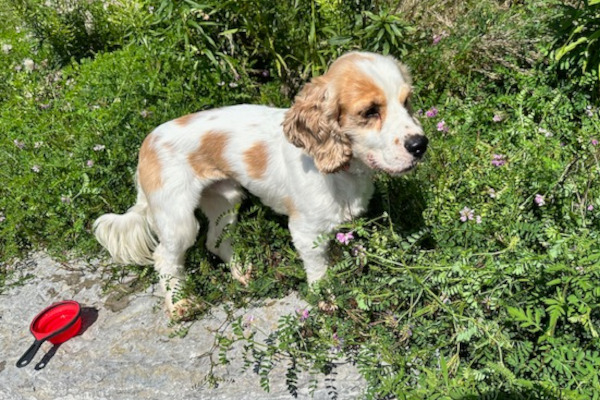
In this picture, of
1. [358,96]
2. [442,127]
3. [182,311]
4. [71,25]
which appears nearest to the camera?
[358,96]

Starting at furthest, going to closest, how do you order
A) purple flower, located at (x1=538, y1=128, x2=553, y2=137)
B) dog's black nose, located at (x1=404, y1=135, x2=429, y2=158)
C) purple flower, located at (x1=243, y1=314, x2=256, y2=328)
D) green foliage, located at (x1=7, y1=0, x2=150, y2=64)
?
green foliage, located at (x1=7, y1=0, x2=150, y2=64), purple flower, located at (x1=538, y1=128, x2=553, y2=137), purple flower, located at (x1=243, y1=314, x2=256, y2=328), dog's black nose, located at (x1=404, y1=135, x2=429, y2=158)

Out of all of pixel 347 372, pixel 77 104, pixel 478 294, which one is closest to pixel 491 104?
pixel 478 294

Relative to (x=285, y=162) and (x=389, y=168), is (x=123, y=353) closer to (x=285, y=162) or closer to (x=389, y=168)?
(x=285, y=162)

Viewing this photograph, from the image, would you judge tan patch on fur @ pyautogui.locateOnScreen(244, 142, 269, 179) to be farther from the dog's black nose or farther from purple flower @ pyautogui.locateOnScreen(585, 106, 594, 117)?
purple flower @ pyautogui.locateOnScreen(585, 106, 594, 117)

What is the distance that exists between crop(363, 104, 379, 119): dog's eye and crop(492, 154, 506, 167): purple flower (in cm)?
91

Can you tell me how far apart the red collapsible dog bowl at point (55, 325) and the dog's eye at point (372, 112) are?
2236 millimetres

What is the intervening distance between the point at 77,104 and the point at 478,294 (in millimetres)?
3578

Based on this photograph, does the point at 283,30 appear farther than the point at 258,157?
Yes

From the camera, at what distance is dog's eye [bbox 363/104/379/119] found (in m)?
2.72

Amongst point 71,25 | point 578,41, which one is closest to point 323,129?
point 578,41

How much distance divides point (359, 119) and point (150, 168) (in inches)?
53.2

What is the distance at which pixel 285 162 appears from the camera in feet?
10.4

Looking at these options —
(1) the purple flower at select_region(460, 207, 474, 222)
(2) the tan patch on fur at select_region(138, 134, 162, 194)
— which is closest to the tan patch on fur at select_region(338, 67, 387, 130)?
(1) the purple flower at select_region(460, 207, 474, 222)

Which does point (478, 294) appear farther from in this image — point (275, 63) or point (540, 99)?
point (275, 63)
